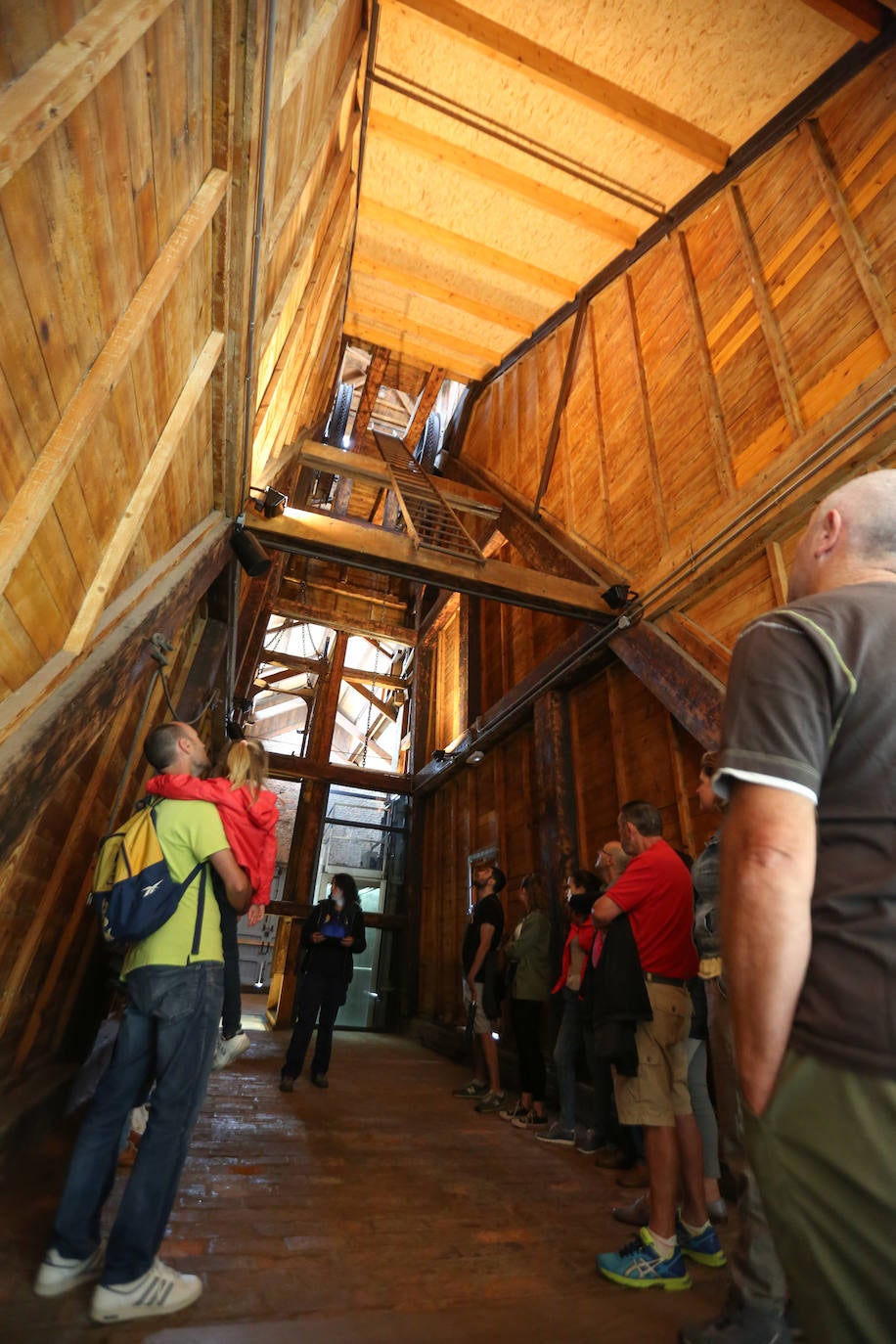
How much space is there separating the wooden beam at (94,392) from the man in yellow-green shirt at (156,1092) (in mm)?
1107

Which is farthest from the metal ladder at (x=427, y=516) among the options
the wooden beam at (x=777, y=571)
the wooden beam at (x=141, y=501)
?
the wooden beam at (x=141, y=501)

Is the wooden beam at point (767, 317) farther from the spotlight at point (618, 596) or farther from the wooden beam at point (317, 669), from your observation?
the wooden beam at point (317, 669)

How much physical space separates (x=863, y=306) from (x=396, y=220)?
5.16 metres

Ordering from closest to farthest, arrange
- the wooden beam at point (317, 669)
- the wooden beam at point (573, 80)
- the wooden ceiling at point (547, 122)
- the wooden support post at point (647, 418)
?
1. the wooden ceiling at point (547, 122)
2. the wooden beam at point (573, 80)
3. the wooden support post at point (647, 418)
4. the wooden beam at point (317, 669)

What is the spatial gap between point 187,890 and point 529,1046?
401 cm

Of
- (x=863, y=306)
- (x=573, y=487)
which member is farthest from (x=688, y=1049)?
(x=573, y=487)

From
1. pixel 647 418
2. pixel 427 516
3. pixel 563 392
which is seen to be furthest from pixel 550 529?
pixel 647 418

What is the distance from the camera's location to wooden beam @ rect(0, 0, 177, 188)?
1.17 metres

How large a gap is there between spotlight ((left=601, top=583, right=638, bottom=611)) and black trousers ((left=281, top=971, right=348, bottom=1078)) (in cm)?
406

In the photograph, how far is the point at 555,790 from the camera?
674 centimetres

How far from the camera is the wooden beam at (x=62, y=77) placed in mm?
1175

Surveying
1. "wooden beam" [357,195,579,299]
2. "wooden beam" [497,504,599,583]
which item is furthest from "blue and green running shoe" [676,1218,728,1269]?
"wooden beam" [357,195,579,299]

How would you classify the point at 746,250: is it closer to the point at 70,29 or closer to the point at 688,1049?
the point at 70,29

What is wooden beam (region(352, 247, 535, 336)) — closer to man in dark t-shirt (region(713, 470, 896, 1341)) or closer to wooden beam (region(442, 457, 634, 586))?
wooden beam (region(442, 457, 634, 586))
